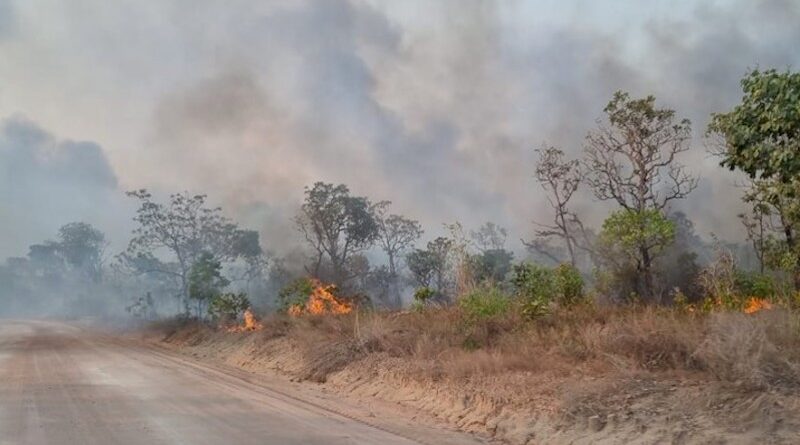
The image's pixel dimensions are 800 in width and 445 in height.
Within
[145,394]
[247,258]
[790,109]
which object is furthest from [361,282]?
[790,109]

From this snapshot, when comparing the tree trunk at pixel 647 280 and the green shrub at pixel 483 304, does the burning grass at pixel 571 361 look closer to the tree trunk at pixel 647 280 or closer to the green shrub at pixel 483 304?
the green shrub at pixel 483 304

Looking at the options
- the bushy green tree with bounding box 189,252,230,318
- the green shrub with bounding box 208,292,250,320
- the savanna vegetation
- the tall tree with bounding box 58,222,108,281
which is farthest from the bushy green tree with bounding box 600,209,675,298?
the tall tree with bounding box 58,222,108,281

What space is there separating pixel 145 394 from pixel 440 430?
263 inches

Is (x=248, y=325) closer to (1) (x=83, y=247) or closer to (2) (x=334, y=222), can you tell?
(2) (x=334, y=222)

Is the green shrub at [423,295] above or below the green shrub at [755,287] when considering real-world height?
below

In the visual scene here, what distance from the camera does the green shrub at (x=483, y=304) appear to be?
15.2m

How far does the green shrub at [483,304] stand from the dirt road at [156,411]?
187 inches

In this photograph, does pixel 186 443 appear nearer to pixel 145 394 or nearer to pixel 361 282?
pixel 145 394

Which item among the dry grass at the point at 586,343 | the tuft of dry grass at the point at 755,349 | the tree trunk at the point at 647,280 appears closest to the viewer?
the tuft of dry grass at the point at 755,349

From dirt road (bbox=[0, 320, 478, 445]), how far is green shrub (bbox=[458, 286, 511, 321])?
4745 mm

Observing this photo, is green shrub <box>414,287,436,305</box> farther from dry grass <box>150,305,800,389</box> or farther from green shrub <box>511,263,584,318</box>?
green shrub <box>511,263,584,318</box>

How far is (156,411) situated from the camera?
10883 millimetres

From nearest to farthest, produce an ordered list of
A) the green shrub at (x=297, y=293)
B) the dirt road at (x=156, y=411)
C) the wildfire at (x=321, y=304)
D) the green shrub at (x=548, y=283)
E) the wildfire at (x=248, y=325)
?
the dirt road at (x=156, y=411)
the green shrub at (x=548, y=283)
the wildfire at (x=248, y=325)
the wildfire at (x=321, y=304)
the green shrub at (x=297, y=293)

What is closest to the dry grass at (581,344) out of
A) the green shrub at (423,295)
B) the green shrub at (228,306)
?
the green shrub at (423,295)
